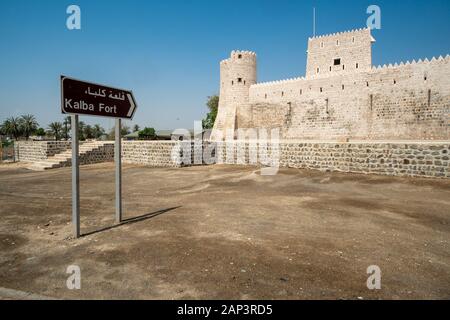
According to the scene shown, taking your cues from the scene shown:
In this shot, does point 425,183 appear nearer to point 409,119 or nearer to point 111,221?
point 111,221

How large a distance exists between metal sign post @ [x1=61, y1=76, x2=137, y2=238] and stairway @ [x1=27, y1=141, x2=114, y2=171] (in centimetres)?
1234

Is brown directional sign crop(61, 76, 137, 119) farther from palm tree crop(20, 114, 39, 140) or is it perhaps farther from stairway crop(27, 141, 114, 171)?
palm tree crop(20, 114, 39, 140)

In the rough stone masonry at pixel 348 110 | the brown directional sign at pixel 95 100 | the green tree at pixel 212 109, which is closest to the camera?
the brown directional sign at pixel 95 100

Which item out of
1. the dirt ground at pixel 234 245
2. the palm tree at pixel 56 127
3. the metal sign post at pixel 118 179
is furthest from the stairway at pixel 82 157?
the palm tree at pixel 56 127

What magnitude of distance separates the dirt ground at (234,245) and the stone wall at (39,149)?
11010 mm

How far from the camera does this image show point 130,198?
6.89m

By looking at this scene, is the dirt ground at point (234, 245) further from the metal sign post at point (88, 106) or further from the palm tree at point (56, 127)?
the palm tree at point (56, 127)

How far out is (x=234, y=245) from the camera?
3.71m

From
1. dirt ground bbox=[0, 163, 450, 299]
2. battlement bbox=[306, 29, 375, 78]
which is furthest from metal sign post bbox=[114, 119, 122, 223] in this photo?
battlement bbox=[306, 29, 375, 78]

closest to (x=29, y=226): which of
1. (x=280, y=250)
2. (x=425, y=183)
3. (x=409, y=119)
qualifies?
(x=280, y=250)

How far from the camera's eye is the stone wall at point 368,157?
8711 mm

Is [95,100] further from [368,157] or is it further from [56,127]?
[56,127]

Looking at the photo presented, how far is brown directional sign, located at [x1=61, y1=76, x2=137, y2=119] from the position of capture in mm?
3877

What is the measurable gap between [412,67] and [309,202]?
2016 cm
